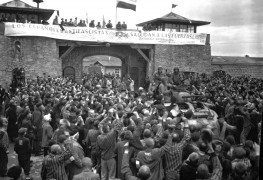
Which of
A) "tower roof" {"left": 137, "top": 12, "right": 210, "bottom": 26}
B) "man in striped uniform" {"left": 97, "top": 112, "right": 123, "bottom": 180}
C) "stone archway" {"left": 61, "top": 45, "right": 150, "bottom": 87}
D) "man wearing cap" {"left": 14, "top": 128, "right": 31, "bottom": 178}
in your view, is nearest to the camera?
"man in striped uniform" {"left": 97, "top": 112, "right": 123, "bottom": 180}

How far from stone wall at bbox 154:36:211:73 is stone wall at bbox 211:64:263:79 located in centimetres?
431

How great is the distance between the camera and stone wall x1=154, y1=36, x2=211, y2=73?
27375mm

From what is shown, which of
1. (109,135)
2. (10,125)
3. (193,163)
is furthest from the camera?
(10,125)

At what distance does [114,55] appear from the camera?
94.3 feet

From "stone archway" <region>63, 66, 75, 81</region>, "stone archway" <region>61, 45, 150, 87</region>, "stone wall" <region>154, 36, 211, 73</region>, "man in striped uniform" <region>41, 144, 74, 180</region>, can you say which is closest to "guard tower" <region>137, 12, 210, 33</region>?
"stone wall" <region>154, 36, 211, 73</region>

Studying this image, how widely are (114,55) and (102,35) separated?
13.5 feet

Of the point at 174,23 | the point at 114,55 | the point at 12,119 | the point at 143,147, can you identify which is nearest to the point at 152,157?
the point at 143,147

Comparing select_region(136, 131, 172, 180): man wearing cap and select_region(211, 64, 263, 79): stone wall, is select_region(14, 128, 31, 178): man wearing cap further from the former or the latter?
select_region(211, 64, 263, 79): stone wall

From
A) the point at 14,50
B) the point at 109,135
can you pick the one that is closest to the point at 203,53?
the point at 14,50

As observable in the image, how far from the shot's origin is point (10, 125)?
12562 millimetres

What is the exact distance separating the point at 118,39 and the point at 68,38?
3874 mm

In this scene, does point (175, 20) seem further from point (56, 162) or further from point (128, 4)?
point (56, 162)

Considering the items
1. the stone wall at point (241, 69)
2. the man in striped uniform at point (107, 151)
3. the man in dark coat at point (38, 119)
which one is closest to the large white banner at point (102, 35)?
the stone wall at point (241, 69)

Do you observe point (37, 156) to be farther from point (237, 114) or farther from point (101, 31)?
point (101, 31)
